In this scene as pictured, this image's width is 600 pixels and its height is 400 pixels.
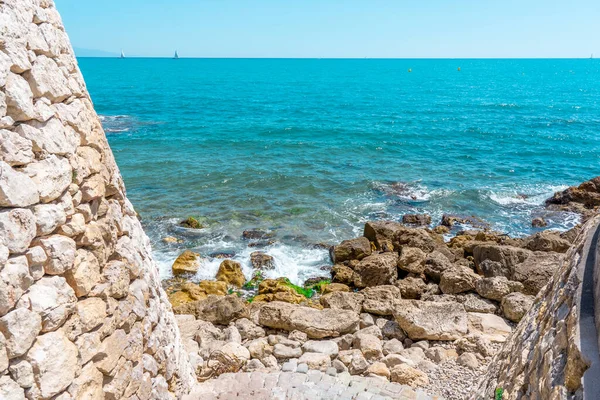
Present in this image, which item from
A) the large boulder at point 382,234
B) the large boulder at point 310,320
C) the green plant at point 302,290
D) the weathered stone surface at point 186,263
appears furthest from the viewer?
the large boulder at point 382,234

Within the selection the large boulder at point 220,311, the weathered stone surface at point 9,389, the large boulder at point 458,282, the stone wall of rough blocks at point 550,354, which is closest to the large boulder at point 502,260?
the large boulder at point 458,282

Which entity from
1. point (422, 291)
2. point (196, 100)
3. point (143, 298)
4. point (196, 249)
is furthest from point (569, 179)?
Answer: point (196, 100)

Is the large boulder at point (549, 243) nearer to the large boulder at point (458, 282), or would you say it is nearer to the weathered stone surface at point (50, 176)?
the large boulder at point (458, 282)

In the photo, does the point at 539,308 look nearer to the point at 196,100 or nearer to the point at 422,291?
the point at 422,291

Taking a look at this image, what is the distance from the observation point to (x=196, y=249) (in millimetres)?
18891

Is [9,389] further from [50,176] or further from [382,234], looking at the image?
[382,234]

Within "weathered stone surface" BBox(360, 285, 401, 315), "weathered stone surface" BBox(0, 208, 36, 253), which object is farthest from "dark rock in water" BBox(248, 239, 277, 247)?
"weathered stone surface" BBox(0, 208, 36, 253)

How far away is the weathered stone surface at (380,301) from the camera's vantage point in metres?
11.8

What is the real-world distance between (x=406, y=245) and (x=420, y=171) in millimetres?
14800

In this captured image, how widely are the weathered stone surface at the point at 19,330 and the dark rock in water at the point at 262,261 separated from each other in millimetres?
13220

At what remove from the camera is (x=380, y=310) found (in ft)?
38.6

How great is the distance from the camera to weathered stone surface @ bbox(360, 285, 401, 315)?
11.8 metres

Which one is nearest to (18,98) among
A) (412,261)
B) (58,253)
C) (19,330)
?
(58,253)

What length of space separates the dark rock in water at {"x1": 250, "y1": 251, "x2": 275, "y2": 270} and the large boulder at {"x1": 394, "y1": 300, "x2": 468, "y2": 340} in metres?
7.37
